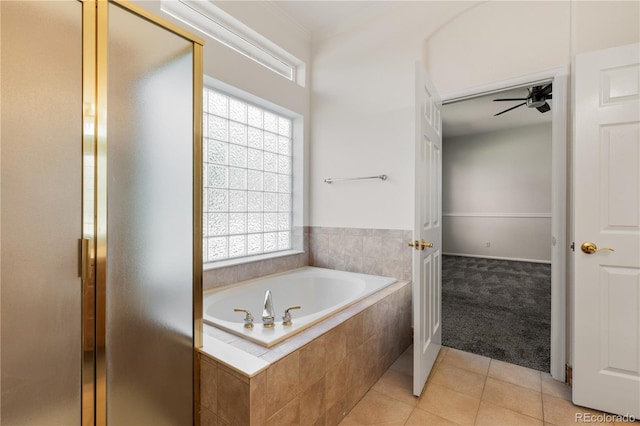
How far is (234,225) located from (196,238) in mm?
1259

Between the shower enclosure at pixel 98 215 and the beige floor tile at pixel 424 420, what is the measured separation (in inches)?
44.7

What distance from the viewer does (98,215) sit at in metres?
1.01

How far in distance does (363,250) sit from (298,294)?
735 millimetres

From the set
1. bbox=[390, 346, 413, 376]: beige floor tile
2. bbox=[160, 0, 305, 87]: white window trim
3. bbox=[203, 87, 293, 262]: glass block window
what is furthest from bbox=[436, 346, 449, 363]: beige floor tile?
bbox=[160, 0, 305, 87]: white window trim

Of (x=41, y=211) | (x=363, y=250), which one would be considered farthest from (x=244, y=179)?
(x=41, y=211)

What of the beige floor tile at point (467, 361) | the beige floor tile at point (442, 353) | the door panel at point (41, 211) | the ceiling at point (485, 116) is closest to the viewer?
the door panel at point (41, 211)

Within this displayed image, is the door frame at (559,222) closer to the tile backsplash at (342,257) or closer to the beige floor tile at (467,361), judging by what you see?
the beige floor tile at (467,361)

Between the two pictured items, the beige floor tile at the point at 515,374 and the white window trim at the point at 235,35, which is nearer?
the beige floor tile at the point at 515,374

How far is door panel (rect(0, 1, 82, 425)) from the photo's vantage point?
841 mm

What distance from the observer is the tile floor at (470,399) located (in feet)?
5.14

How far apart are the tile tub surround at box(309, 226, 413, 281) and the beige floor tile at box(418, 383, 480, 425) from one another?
34.9 inches

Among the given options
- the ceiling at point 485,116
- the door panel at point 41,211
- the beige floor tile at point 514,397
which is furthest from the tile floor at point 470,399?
the ceiling at point 485,116

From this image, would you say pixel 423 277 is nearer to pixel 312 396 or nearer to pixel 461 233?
pixel 312 396

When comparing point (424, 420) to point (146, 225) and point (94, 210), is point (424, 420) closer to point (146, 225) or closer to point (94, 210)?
point (146, 225)
